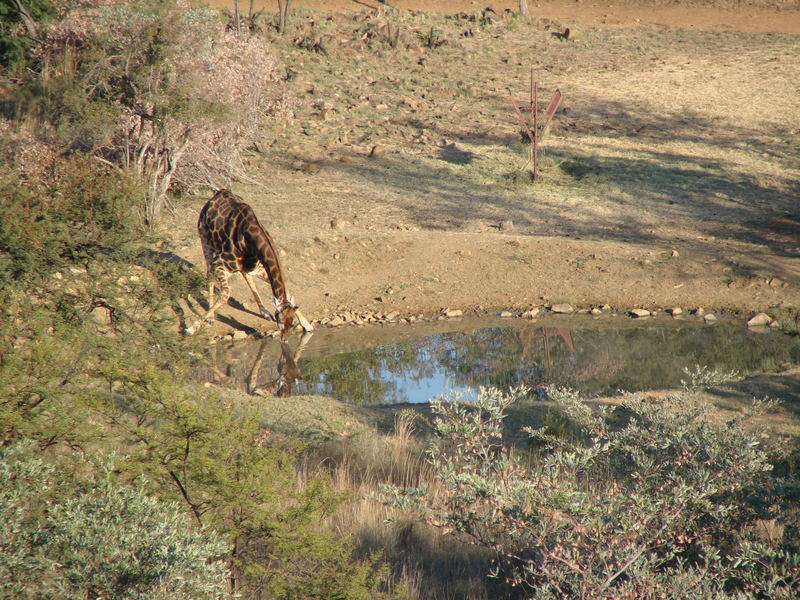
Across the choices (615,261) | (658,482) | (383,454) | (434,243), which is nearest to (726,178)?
(615,261)

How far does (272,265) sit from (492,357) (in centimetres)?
370

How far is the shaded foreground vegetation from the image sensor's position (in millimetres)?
3506

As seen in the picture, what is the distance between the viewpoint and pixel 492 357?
11.7 m

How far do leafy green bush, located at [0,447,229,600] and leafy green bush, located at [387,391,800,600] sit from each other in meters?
1.20

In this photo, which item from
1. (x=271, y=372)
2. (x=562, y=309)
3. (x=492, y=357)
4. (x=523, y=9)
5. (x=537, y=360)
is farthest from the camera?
(x=523, y=9)

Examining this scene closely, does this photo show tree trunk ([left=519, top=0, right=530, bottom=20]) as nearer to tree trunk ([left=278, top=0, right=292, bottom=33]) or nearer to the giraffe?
tree trunk ([left=278, top=0, right=292, bottom=33])

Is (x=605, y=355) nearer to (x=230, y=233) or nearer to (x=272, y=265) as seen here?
(x=272, y=265)

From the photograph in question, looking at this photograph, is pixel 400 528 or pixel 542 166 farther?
pixel 542 166

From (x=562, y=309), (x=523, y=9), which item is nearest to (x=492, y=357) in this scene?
(x=562, y=309)

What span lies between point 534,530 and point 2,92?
1759 cm

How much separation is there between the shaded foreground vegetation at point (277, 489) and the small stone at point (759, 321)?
5.82 metres

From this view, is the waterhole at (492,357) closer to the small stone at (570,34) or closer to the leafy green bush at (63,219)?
the leafy green bush at (63,219)

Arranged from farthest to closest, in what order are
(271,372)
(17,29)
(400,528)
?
(17,29)
(271,372)
(400,528)

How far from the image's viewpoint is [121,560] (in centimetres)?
334
